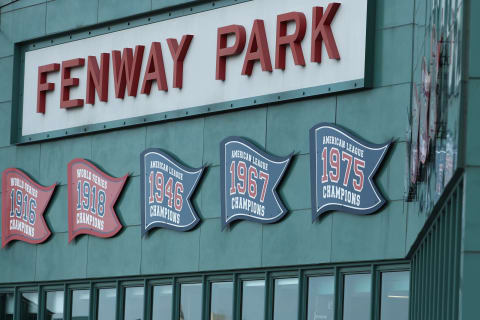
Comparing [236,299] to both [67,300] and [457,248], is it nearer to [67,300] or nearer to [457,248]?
[67,300]

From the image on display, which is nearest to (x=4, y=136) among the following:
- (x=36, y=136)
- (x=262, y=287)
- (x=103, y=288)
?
(x=36, y=136)

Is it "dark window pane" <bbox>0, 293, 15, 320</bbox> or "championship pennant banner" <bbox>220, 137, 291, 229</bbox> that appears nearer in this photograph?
"championship pennant banner" <bbox>220, 137, 291, 229</bbox>

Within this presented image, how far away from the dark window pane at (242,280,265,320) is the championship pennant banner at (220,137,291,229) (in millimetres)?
1263

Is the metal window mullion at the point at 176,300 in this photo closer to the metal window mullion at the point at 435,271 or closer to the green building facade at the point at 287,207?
the green building facade at the point at 287,207

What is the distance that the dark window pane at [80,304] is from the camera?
95.0 feet

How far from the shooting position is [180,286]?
87.4 feet

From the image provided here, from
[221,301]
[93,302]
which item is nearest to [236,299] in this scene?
[221,301]

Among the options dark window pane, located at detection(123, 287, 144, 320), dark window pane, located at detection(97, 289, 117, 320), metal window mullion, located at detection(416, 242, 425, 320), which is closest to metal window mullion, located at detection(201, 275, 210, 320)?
dark window pane, located at detection(123, 287, 144, 320)

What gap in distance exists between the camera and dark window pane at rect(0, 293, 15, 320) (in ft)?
102

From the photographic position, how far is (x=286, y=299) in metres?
24.3

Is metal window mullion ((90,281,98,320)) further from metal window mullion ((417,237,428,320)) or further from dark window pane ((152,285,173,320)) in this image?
metal window mullion ((417,237,428,320))

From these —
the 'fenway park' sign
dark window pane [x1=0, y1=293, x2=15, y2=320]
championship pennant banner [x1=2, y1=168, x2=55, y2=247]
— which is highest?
the 'fenway park' sign

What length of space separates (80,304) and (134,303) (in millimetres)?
1829

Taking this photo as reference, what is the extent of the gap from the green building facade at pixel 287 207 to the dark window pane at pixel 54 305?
0.03m
